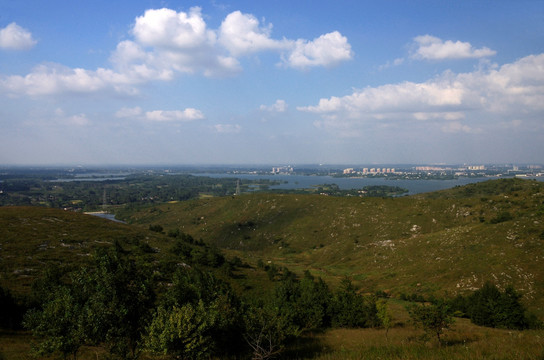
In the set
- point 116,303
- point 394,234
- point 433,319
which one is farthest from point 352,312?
point 394,234

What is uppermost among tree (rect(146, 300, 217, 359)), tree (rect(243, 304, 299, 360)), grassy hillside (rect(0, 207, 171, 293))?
tree (rect(146, 300, 217, 359))

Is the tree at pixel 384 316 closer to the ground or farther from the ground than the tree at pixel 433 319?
closer to the ground

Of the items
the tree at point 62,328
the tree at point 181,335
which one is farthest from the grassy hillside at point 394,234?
the tree at point 62,328

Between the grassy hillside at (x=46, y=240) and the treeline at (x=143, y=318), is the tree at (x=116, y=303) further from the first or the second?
the grassy hillside at (x=46, y=240)

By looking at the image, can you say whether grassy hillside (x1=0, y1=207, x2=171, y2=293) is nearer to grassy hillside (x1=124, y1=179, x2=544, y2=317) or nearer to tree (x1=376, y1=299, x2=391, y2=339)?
tree (x1=376, y1=299, x2=391, y2=339)

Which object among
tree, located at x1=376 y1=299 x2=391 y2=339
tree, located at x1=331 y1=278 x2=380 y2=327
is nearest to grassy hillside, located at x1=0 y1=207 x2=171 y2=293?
tree, located at x1=331 y1=278 x2=380 y2=327

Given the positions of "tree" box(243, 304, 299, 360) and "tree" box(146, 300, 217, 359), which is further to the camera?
"tree" box(243, 304, 299, 360)

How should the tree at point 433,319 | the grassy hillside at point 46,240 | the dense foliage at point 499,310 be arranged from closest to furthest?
the tree at point 433,319
the dense foliage at point 499,310
the grassy hillside at point 46,240

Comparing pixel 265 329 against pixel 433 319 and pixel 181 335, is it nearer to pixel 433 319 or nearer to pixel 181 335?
pixel 181 335
